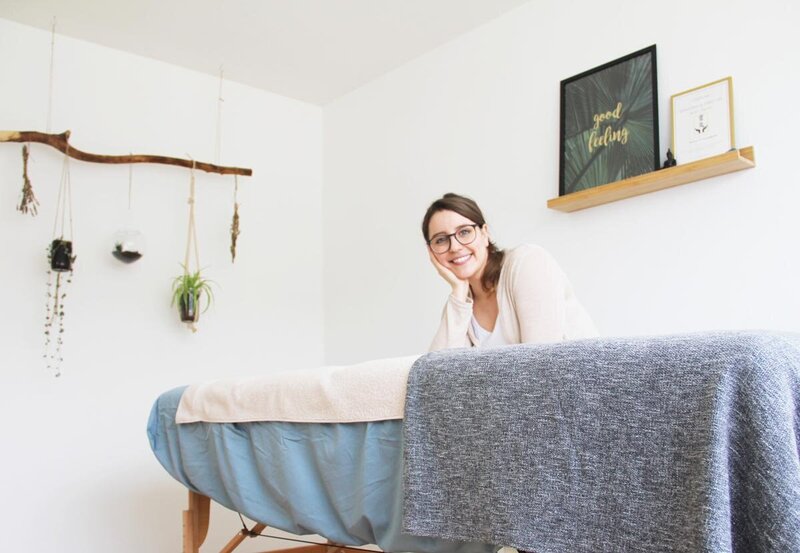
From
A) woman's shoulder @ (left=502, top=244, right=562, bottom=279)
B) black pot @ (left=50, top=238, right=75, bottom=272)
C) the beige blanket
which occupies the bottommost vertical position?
the beige blanket

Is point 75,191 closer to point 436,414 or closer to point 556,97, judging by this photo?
point 556,97

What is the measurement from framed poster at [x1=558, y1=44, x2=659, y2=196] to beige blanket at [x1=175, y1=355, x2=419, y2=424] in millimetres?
1520

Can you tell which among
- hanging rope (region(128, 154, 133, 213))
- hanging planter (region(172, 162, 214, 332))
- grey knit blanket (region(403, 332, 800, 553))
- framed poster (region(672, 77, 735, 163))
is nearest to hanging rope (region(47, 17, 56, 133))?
hanging rope (region(128, 154, 133, 213))

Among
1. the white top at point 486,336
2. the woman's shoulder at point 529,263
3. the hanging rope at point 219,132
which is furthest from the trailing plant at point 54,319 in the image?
the woman's shoulder at point 529,263

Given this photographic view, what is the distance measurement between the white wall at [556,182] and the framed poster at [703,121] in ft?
0.14

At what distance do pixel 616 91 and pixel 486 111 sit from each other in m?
0.64

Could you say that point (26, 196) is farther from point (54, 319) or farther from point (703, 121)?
point (703, 121)

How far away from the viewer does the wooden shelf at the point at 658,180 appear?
6.65 ft

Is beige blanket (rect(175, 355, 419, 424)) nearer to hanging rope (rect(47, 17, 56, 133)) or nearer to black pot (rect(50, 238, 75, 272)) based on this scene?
black pot (rect(50, 238, 75, 272))

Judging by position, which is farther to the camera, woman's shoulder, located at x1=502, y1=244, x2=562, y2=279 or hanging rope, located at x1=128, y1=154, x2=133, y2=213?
hanging rope, located at x1=128, y1=154, x2=133, y2=213

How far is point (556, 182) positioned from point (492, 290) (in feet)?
2.71

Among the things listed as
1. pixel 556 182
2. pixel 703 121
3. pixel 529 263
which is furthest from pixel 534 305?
pixel 556 182

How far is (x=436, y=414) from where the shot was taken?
938 millimetres

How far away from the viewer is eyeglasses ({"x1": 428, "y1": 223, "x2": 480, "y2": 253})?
1.92 metres
